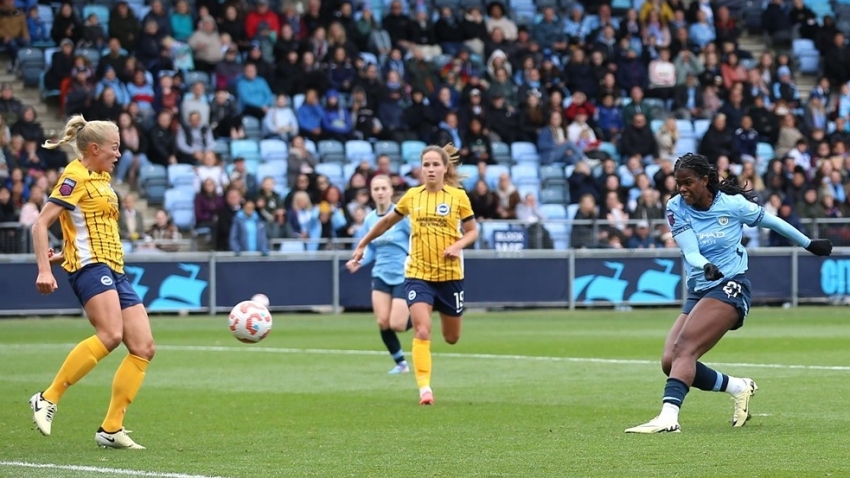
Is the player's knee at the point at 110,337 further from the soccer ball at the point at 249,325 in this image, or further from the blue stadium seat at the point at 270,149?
the blue stadium seat at the point at 270,149

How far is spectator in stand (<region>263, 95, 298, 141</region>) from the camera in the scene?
30219 millimetres

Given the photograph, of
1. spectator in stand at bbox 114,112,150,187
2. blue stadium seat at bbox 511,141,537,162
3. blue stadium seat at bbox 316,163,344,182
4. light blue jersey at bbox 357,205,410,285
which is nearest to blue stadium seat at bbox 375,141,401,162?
blue stadium seat at bbox 316,163,344,182

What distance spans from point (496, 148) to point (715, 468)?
933 inches

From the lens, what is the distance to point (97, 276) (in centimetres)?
977

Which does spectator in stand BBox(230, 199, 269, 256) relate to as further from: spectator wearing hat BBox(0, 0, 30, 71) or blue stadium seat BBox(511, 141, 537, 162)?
blue stadium seat BBox(511, 141, 537, 162)

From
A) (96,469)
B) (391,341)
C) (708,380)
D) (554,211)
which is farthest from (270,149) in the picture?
(96,469)

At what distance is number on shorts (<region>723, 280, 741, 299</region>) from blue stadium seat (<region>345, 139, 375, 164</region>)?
66.7 ft

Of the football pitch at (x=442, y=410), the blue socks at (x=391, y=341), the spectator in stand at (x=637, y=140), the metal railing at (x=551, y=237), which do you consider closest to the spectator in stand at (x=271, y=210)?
the metal railing at (x=551, y=237)

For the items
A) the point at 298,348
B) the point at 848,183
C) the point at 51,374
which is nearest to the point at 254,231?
the point at 298,348

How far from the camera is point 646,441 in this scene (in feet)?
32.3

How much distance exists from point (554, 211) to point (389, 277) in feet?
45.9

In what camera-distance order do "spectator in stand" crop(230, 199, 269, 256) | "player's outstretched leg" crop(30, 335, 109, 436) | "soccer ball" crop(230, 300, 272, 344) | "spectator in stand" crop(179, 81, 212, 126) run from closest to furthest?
"player's outstretched leg" crop(30, 335, 109, 436)
"soccer ball" crop(230, 300, 272, 344)
"spectator in stand" crop(230, 199, 269, 256)
"spectator in stand" crop(179, 81, 212, 126)

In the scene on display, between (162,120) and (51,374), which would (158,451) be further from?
(162,120)

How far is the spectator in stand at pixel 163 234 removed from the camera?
86.7 feet
